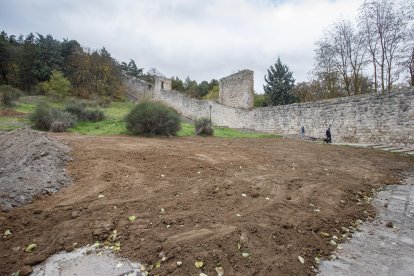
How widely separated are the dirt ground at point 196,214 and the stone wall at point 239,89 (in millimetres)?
14135

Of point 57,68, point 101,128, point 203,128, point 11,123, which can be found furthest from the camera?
point 57,68

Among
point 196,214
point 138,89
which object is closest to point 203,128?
point 196,214

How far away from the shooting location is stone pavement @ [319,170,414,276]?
2236 millimetres

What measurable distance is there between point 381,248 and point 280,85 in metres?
24.0

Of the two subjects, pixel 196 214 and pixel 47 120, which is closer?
pixel 196 214

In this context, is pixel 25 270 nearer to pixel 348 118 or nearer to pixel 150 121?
pixel 150 121

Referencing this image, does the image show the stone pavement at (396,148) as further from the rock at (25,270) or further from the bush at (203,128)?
the rock at (25,270)

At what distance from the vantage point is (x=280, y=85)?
988 inches

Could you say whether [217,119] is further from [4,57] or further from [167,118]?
[4,57]

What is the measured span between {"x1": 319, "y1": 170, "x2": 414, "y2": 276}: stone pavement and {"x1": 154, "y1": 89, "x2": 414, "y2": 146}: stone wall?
24.9 feet

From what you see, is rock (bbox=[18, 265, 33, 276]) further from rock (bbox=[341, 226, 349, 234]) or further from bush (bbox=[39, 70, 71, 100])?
bush (bbox=[39, 70, 71, 100])

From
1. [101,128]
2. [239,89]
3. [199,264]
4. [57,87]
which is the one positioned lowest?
[199,264]

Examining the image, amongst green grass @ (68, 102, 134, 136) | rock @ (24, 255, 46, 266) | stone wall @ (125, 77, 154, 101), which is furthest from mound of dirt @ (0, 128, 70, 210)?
stone wall @ (125, 77, 154, 101)

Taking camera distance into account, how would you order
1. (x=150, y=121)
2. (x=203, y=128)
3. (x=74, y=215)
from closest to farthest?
1. (x=74, y=215)
2. (x=150, y=121)
3. (x=203, y=128)
